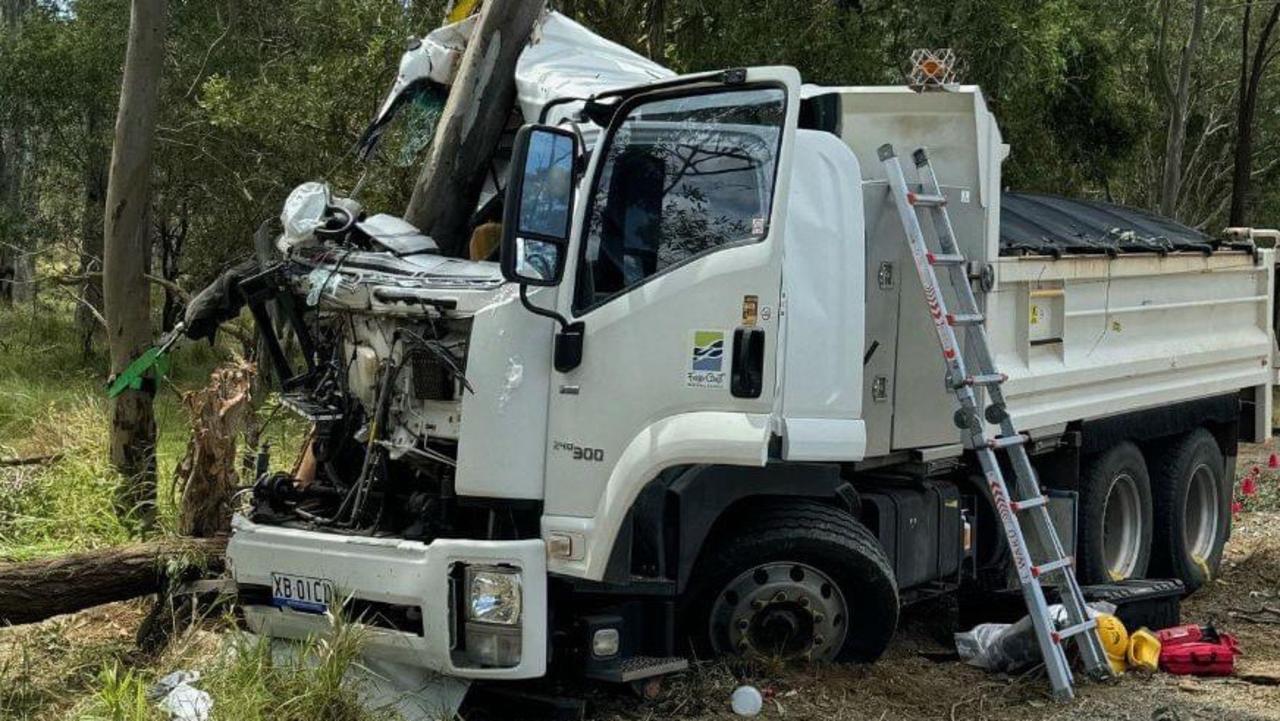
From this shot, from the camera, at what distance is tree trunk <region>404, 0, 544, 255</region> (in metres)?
7.54

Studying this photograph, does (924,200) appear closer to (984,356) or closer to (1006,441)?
(984,356)

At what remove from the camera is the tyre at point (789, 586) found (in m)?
5.72

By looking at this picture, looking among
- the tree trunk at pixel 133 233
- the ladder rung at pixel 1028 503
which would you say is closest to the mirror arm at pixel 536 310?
the ladder rung at pixel 1028 503

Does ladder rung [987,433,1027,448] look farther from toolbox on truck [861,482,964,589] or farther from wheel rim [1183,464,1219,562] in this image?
wheel rim [1183,464,1219,562]

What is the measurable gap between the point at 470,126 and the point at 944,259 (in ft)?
9.09

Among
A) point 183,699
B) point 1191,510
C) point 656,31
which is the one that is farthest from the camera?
point 656,31

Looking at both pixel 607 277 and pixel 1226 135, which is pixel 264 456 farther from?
pixel 1226 135

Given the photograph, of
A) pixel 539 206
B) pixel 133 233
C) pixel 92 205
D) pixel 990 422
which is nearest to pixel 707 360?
pixel 539 206

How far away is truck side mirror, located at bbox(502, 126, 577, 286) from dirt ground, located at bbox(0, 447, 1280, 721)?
1.77 meters

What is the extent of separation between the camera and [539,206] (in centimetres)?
514

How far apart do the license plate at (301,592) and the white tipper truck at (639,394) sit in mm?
12

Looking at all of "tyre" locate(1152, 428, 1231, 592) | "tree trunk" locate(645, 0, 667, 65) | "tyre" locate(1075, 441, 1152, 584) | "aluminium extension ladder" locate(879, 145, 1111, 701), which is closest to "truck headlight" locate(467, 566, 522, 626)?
"aluminium extension ladder" locate(879, 145, 1111, 701)

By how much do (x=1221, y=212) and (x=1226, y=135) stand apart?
5.23 ft

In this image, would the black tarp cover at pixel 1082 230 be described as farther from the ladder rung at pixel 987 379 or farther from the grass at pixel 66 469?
the grass at pixel 66 469
